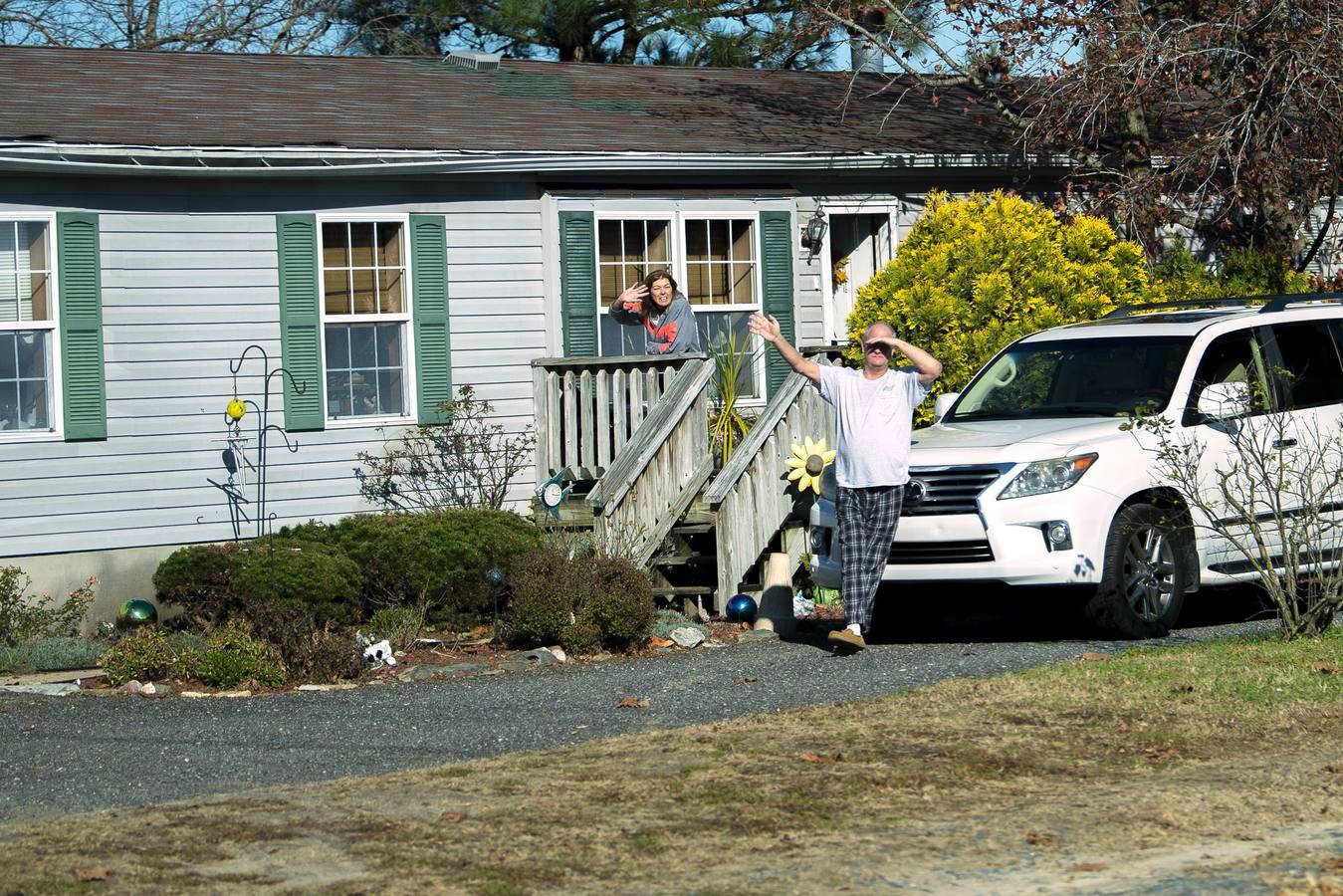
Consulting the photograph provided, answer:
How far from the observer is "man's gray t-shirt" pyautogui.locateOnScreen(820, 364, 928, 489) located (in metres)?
10.1

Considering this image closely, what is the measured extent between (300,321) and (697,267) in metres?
3.36

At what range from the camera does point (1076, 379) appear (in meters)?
11.5

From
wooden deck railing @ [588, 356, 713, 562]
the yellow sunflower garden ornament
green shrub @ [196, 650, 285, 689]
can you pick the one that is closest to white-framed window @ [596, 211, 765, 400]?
wooden deck railing @ [588, 356, 713, 562]

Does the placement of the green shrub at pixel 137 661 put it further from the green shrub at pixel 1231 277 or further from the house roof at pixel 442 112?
the green shrub at pixel 1231 277

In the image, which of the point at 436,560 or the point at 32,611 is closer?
the point at 32,611

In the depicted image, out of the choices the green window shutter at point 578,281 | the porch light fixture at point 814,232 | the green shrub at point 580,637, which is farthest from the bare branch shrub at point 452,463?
the green shrub at point 580,637

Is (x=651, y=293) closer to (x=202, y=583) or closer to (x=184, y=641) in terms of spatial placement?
(x=202, y=583)

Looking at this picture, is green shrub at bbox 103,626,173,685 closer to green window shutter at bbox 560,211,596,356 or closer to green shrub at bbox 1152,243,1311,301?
green window shutter at bbox 560,211,596,356

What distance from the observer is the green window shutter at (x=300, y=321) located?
13445 mm

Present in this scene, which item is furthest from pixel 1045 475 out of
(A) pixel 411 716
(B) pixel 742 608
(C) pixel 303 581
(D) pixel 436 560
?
(C) pixel 303 581

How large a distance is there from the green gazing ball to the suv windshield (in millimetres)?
5165

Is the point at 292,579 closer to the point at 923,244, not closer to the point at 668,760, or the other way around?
the point at 668,760

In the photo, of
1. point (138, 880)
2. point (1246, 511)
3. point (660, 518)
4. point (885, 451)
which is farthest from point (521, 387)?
point (138, 880)

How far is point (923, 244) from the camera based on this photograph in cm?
1459
